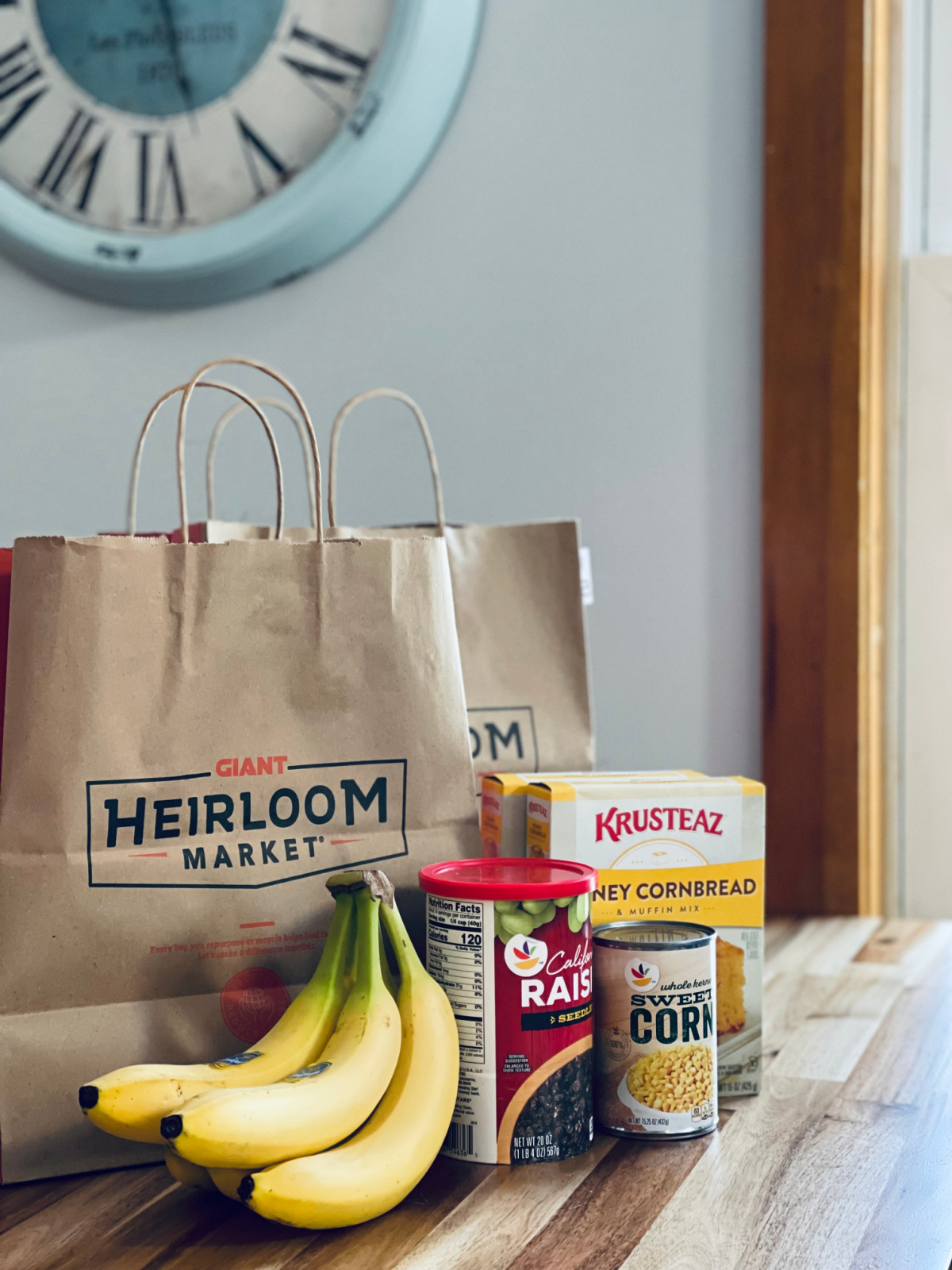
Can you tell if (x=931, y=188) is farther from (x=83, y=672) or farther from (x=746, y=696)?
(x=83, y=672)

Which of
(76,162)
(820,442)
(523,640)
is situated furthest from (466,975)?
(76,162)

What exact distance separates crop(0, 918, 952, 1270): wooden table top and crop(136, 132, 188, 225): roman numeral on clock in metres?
1.26

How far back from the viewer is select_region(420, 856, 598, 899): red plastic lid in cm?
71

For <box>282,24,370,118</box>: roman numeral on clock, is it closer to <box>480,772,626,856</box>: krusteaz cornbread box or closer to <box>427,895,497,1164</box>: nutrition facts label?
<box>480,772,626,856</box>: krusteaz cornbread box

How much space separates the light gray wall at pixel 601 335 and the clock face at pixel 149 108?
0.16 metres

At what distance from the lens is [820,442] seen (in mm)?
1390

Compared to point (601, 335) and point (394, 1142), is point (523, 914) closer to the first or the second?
point (394, 1142)

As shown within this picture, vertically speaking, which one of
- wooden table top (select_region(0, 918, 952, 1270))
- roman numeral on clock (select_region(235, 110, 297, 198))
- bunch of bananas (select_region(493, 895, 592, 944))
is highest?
roman numeral on clock (select_region(235, 110, 297, 198))

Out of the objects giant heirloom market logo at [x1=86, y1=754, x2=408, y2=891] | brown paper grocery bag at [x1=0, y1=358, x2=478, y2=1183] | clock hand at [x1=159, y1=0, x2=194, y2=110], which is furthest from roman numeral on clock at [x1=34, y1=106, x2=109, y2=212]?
giant heirloom market logo at [x1=86, y1=754, x2=408, y2=891]

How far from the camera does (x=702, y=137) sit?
1.45 metres

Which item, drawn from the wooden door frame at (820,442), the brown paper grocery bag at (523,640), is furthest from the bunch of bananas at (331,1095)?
the wooden door frame at (820,442)

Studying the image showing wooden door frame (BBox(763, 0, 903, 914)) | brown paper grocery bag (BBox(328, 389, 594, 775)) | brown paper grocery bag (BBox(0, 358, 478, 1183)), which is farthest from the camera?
wooden door frame (BBox(763, 0, 903, 914))

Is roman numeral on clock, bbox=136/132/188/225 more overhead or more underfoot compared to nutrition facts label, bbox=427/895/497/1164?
more overhead

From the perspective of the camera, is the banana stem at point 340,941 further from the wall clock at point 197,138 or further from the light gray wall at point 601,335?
the wall clock at point 197,138
